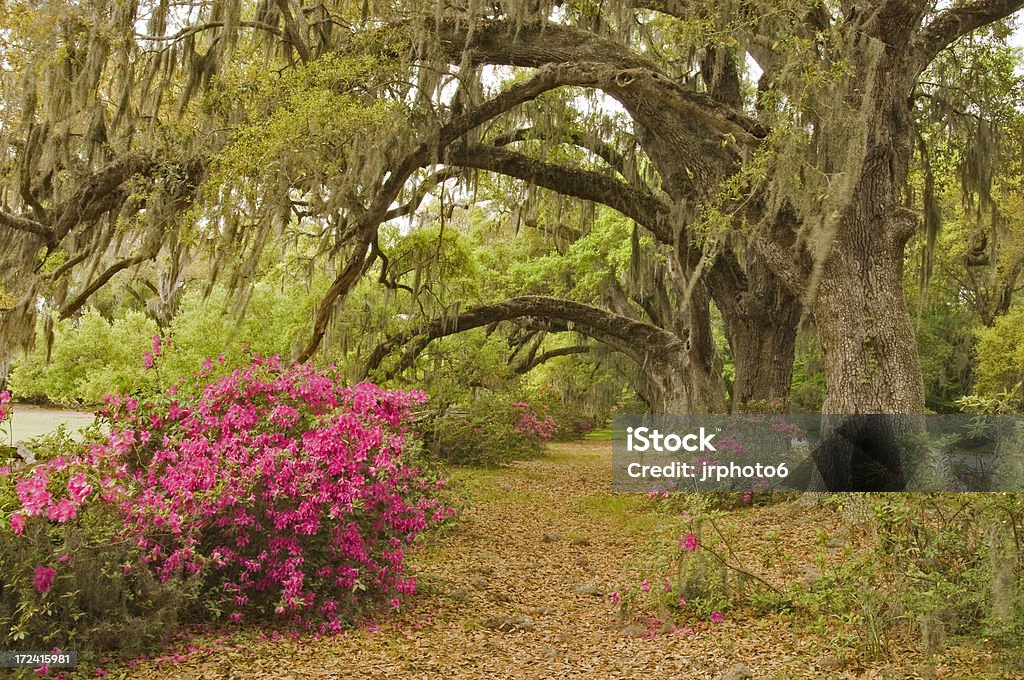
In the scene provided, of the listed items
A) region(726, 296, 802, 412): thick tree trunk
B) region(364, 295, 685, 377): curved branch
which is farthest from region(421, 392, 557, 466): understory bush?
region(726, 296, 802, 412): thick tree trunk

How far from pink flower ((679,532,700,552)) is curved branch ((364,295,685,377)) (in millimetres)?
6249

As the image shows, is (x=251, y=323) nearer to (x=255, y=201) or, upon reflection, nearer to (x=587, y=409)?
(x=255, y=201)

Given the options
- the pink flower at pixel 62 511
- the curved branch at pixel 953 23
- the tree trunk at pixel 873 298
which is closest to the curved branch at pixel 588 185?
the tree trunk at pixel 873 298

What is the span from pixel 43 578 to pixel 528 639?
2.84m

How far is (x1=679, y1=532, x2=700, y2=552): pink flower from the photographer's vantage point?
569 cm

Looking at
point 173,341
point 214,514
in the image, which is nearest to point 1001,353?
point 173,341

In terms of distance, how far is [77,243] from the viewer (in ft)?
27.9

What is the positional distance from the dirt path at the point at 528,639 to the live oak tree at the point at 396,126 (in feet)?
9.02

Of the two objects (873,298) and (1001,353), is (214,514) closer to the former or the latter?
(873,298)

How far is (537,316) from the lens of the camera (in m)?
12.5

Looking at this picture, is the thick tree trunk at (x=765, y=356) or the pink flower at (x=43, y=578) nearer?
the pink flower at (x=43, y=578)

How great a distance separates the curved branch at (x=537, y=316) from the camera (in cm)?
1185

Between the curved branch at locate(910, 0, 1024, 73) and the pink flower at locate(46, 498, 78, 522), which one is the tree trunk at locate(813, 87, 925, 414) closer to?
the curved branch at locate(910, 0, 1024, 73)

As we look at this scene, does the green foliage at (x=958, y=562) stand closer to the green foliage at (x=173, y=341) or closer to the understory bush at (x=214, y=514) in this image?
the understory bush at (x=214, y=514)
